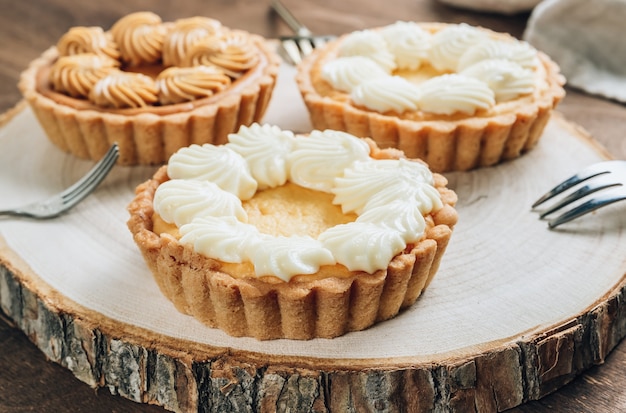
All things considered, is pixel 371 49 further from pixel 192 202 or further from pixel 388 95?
Answer: pixel 192 202

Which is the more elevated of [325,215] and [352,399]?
[325,215]

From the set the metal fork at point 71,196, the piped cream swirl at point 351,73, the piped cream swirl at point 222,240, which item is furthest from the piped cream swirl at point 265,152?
the piped cream swirl at point 351,73

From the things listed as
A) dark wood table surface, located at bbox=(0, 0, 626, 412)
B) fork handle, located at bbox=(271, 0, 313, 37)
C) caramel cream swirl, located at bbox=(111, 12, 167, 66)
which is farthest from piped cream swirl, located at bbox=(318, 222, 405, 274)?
fork handle, located at bbox=(271, 0, 313, 37)

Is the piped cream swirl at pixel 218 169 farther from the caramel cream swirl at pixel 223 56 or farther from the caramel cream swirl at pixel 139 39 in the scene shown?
the caramel cream swirl at pixel 139 39

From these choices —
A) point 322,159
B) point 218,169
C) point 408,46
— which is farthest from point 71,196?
point 408,46

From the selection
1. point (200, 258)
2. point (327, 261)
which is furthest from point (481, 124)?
point (200, 258)

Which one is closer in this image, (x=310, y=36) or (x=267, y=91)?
(x=267, y=91)

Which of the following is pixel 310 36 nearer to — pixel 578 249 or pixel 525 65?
pixel 525 65

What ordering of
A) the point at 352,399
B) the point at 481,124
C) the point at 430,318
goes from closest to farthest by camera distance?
the point at 352,399 < the point at 430,318 < the point at 481,124

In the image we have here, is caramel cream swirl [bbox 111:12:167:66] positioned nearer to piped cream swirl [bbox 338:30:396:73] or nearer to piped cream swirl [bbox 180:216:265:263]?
piped cream swirl [bbox 338:30:396:73]
